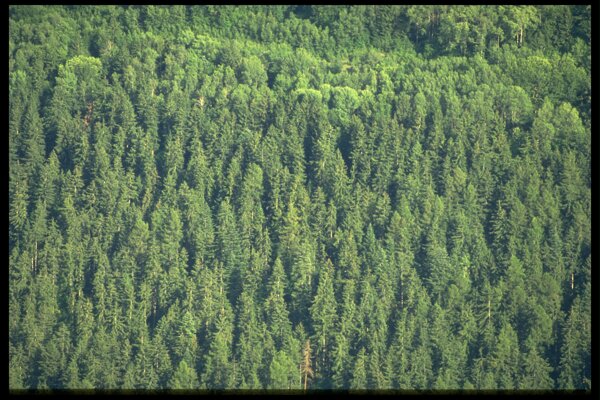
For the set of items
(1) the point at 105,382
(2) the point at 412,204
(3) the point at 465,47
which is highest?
(3) the point at 465,47

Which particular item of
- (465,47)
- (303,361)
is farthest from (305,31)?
(303,361)

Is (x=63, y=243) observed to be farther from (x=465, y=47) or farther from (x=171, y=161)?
(x=465, y=47)

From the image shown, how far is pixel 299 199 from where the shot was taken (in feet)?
321

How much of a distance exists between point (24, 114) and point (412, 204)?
63.7ft

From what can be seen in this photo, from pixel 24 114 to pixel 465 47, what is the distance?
23.3 m

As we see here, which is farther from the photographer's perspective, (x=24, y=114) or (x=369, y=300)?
(x=24, y=114)

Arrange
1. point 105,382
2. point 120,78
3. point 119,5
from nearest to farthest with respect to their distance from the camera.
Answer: point 105,382
point 120,78
point 119,5

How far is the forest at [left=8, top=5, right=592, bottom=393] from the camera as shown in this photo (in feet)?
298

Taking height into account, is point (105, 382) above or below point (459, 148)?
below

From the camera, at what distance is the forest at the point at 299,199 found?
9075cm

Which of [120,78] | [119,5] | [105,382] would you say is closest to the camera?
[105,382]
